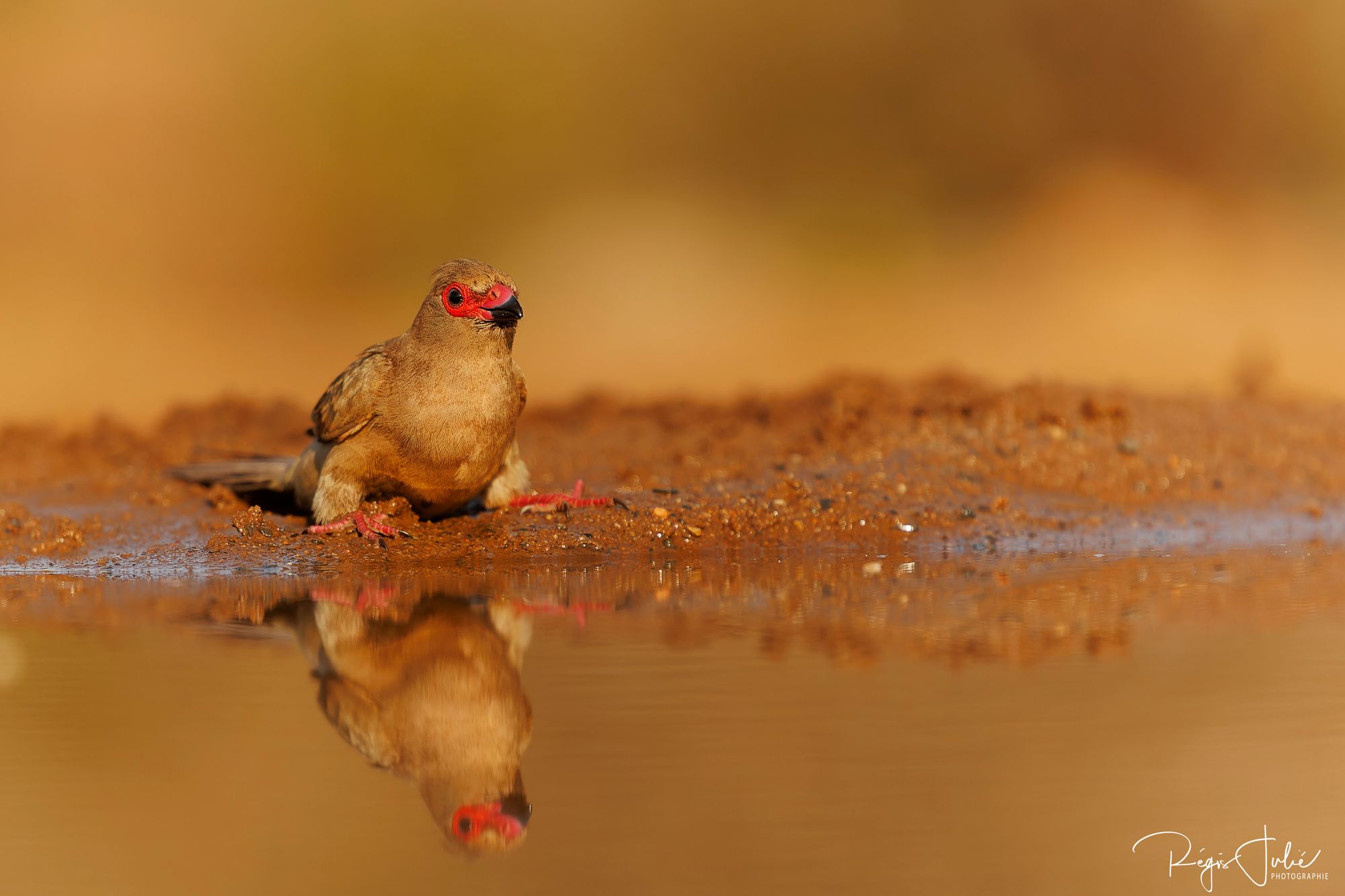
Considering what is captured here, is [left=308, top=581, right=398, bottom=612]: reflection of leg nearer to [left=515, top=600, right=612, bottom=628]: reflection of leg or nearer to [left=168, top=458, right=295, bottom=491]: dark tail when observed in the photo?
[left=515, top=600, right=612, bottom=628]: reflection of leg

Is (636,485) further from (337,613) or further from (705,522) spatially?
(337,613)

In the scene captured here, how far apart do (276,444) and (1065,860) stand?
285 inches

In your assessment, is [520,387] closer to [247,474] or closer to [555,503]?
[555,503]

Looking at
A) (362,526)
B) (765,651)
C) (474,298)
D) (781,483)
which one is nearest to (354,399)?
(362,526)

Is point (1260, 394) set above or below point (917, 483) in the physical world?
above

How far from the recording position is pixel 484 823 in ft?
9.52

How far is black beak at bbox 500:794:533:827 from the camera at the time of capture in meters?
2.90

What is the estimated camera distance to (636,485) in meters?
7.29

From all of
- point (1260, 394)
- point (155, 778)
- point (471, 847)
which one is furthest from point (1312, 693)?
point (1260, 394)

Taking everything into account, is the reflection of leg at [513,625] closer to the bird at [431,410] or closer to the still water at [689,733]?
the still water at [689,733]

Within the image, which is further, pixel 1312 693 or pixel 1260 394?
pixel 1260 394

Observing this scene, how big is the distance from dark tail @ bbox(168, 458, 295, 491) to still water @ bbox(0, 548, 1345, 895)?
1.92 metres

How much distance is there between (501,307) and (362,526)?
1.12m

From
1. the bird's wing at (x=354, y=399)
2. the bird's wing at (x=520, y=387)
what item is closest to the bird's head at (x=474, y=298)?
the bird's wing at (x=520, y=387)
